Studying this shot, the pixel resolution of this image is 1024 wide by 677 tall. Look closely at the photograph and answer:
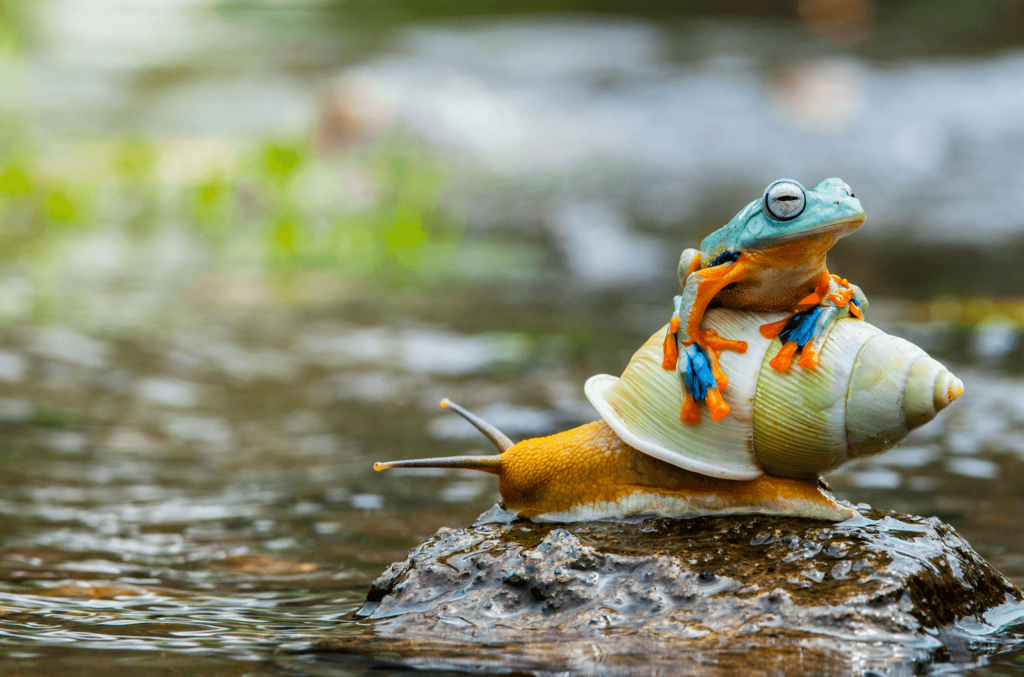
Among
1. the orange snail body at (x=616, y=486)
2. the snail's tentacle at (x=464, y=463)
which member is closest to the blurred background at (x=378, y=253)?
the snail's tentacle at (x=464, y=463)

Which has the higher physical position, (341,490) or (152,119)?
(152,119)

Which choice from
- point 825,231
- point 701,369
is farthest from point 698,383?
point 825,231

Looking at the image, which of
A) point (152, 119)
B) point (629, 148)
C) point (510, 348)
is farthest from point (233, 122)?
point (510, 348)

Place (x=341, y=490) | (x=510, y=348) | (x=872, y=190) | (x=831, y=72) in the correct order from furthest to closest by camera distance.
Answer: (x=831, y=72) < (x=872, y=190) < (x=510, y=348) < (x=341, y=490)

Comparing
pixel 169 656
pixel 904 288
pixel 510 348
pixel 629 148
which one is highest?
pixel 629 148

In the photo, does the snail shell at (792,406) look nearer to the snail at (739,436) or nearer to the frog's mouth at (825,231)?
the snail at (739,436)

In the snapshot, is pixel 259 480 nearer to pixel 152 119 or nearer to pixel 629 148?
pixel 629 148
